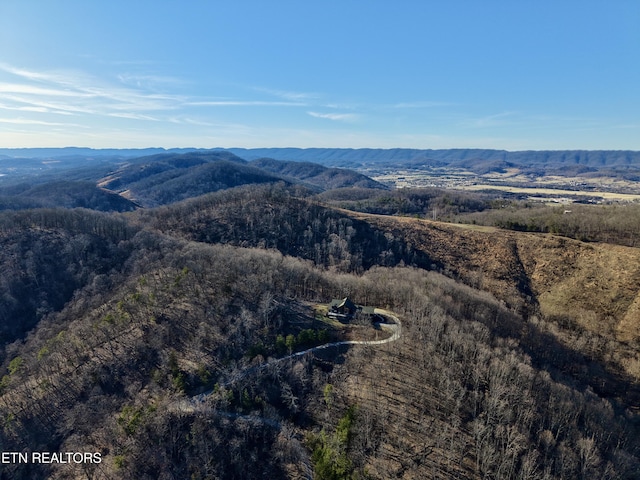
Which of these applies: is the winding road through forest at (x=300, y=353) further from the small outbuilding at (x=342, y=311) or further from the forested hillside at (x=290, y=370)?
the small outbuilding at (x=342, y=311)

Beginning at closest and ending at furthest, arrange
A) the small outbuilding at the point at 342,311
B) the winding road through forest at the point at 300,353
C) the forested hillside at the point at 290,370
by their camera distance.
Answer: the forested hillside at the point at 290,370, the winding road through forest at the point at 300,353, the small outbuilding at the point at 342,311

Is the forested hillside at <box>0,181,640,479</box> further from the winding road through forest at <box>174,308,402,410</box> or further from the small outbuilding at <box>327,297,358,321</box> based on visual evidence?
the small outbuilding at <box>327,297,358,321</box>

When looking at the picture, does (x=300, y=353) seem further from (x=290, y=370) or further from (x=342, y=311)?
(x=342, y=311)

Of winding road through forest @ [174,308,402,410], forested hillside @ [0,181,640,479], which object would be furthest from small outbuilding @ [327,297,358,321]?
winding road through forest @ [174,308,402,410]

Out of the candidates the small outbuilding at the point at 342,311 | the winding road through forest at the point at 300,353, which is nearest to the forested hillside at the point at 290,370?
the winding road through forest at the point at 300,353

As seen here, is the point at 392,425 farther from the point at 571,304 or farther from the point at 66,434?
the point at 571,304

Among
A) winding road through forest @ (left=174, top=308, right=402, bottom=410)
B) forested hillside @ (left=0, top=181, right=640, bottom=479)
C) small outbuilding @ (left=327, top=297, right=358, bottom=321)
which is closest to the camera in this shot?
forested hillside @ (left=0, top=181, right=640, bottom=479)

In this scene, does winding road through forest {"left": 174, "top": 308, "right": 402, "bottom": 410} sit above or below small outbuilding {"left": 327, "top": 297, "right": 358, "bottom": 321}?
below

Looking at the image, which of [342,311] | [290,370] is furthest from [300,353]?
[342,311]
